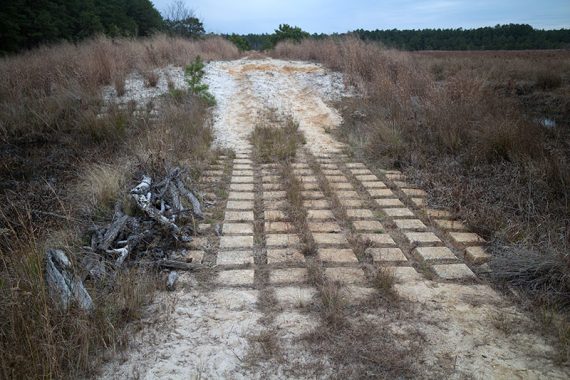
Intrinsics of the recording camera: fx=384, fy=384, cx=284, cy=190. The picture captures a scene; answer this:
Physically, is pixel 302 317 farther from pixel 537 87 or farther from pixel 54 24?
pixel 54 24

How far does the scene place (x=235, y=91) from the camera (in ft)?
29.2

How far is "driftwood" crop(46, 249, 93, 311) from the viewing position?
2113 millimetres

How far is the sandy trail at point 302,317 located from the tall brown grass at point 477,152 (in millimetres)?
465

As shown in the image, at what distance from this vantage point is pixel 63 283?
2.21 meters

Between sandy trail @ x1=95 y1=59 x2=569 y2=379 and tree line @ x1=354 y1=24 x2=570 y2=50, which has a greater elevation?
tree line @ x1=354 y1=24 x2=570 y2=50

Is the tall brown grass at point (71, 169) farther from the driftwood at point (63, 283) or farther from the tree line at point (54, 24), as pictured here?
the tree line at point (54, 24)

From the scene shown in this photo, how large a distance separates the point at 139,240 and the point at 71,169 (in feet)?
8.34

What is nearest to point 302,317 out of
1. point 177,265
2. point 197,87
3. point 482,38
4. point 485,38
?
point 177,265

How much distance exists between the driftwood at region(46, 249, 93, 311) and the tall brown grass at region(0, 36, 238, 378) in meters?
0.05

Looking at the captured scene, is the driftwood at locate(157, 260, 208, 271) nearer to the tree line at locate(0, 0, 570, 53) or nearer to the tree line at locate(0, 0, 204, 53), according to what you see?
the tree line at locate(0, 0, 570, 53)

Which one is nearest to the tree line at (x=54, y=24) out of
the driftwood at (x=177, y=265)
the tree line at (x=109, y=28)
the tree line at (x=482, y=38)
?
the tree line at (x=109, y=28)

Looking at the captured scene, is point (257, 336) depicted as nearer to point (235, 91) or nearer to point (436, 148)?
point (436, 148)

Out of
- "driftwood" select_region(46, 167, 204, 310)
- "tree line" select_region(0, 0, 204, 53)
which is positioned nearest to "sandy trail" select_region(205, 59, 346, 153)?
"driftwood" select_region(46, 167, 204, 310)

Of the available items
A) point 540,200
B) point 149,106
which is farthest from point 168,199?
point 149,106
